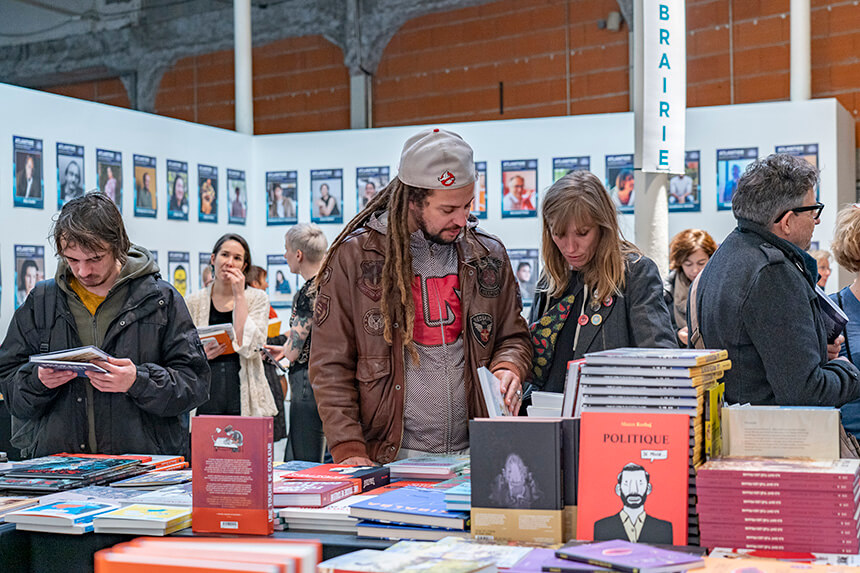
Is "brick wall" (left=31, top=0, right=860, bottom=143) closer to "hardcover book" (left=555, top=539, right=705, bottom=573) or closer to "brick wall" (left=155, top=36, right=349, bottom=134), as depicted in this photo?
"brick wall" (left=155, top=36, right=349, bottom=134)

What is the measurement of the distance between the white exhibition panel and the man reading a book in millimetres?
2685

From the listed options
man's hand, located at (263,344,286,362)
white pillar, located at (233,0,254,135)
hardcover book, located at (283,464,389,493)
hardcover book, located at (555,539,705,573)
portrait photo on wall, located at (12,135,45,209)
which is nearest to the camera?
hardcover book, located at (555,539,705,573)

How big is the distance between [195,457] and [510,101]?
22.9 feet

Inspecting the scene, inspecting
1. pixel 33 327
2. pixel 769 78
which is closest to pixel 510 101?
pixel 769 78

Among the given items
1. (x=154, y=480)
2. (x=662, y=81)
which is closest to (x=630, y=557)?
(x=154, y=480)

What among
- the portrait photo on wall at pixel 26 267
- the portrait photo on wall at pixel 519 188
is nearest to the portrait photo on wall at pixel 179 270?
the portrait photo on wall at pixel 26 267

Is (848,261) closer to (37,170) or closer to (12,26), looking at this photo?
(37,170)

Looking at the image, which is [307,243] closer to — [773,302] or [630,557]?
[773,302]

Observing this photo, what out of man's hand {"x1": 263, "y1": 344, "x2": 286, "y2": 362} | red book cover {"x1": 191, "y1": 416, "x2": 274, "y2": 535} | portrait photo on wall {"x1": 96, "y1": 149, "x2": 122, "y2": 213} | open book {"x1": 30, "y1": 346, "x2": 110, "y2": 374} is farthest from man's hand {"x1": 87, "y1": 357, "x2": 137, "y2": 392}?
portrait photo on wall {"x1": 96, "y1": 149, "x2": 122, "y2": 213}

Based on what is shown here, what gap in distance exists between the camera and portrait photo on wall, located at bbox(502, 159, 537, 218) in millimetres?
6543

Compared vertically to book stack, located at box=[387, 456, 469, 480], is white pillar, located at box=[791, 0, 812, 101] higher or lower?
higher

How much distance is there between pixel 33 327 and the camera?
115 inches

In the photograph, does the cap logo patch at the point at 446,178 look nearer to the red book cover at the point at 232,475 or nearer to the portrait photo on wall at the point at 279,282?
the red book cover at the point at 232,475

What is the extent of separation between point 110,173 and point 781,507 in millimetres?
5248
